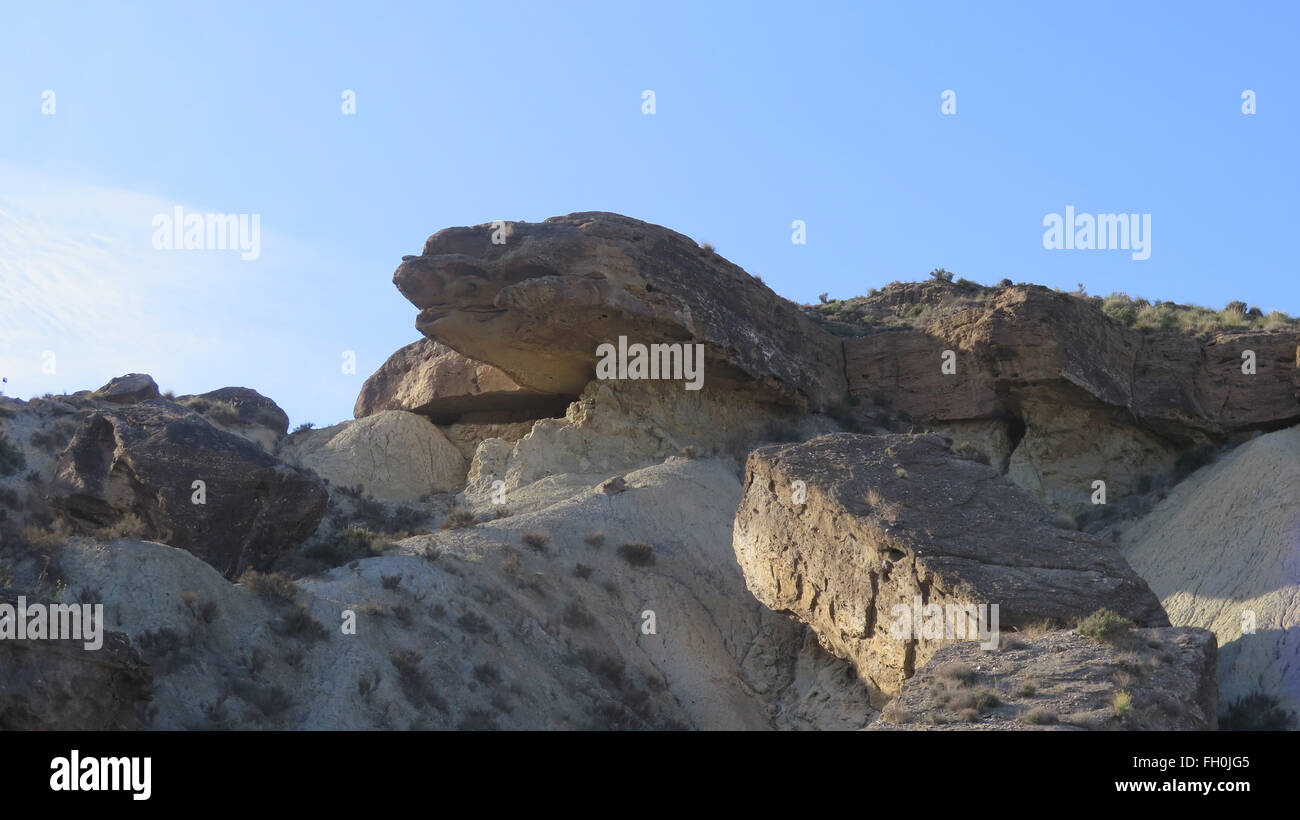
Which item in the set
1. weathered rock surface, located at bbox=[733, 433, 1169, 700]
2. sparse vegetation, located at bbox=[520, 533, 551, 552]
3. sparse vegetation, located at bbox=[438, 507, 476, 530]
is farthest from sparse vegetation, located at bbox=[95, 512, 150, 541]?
weathered rock surface, located at bbox=[733, 433, 1169, 700]

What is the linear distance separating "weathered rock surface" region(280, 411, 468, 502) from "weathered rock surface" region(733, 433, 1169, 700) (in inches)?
503

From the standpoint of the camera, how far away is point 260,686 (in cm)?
1775

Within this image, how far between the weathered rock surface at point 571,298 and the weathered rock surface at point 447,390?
157 cm

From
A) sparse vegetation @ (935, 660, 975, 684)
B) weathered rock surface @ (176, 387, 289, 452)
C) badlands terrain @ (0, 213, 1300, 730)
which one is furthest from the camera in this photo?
weathered rock surface @ (176, 387, 289, 452)

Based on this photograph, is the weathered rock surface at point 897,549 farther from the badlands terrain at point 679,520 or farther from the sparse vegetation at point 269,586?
the sparse vegetation at point 269,586

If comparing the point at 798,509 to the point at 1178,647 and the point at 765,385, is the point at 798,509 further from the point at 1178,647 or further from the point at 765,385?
the point at 765,385

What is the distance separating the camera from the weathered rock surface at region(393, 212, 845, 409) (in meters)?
31.3

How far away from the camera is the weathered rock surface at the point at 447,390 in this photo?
3594 cm

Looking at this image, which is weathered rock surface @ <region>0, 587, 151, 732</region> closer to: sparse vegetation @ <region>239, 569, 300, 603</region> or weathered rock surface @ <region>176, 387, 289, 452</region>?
sparse vegetation @ <region>239, 569, 300, 603</region>

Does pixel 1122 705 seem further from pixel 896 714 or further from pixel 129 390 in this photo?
pixel 129 390

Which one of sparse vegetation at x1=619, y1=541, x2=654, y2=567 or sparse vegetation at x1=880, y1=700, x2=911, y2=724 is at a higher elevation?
sparse vegetation at x1=619, y1=541, x2=654, y2=567

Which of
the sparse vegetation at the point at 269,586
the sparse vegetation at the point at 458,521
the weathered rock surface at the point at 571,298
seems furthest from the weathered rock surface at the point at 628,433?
the sparse vegetation at the point at 269,586

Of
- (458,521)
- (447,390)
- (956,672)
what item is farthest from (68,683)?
(447,390)
